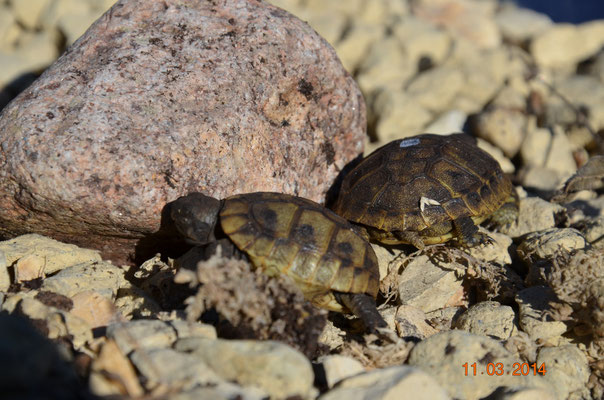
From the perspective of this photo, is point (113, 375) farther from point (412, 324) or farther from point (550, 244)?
point (550, 244)

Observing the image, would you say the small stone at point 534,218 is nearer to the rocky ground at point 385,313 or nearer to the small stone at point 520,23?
the rocky ground at point 385,313

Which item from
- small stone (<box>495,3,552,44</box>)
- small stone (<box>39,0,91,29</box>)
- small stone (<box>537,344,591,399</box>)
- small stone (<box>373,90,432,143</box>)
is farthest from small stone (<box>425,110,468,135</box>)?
small stone (<box>39,0,91,29</box>)

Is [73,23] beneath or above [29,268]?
above

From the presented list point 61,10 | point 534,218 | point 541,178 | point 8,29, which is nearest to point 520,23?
point 541,178

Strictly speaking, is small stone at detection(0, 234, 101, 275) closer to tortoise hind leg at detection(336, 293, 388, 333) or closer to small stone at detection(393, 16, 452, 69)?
tortoise hind leg at detection(336, 293, 388, 333)

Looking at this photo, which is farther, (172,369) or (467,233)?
(467,233)
